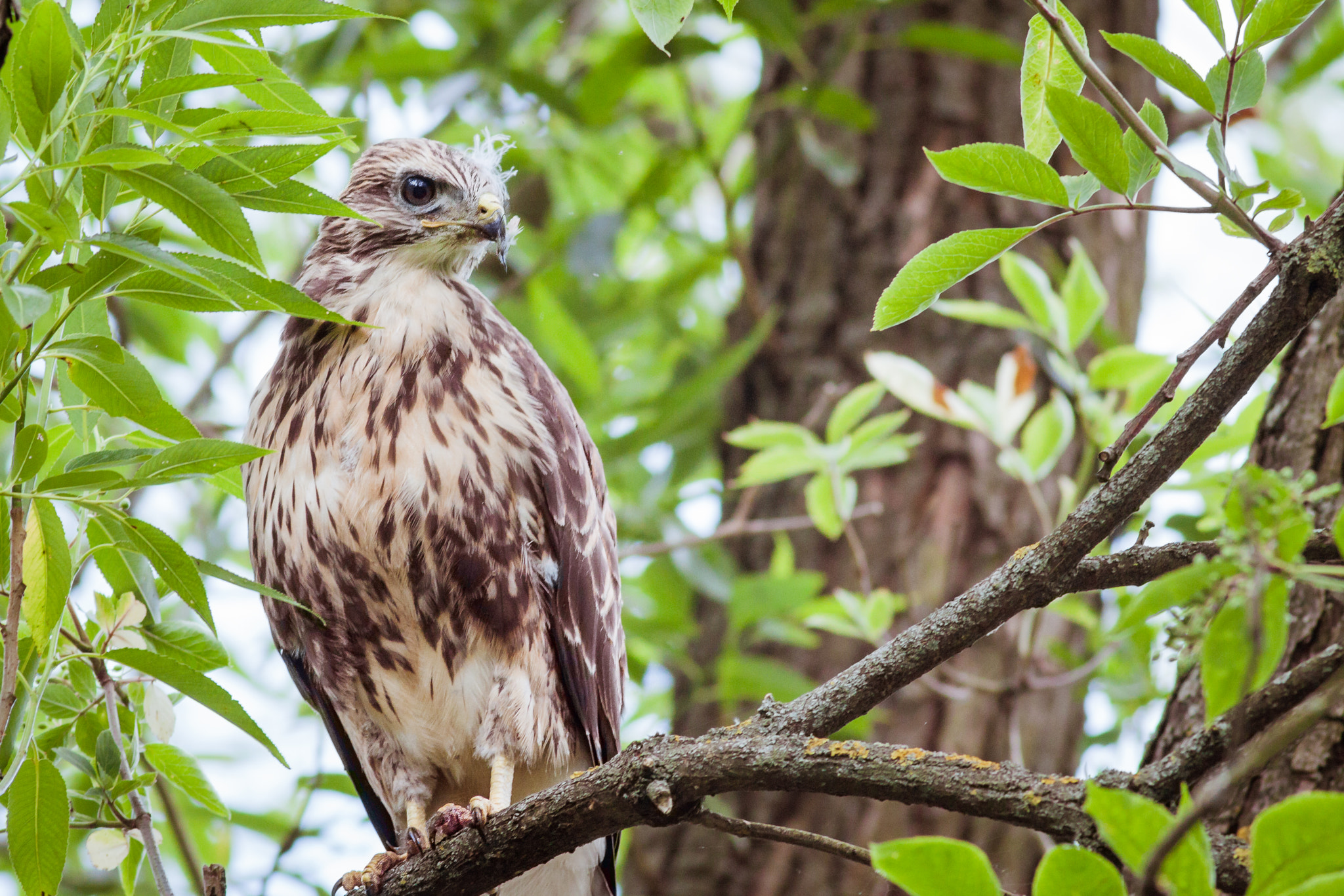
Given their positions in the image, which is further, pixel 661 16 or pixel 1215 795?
pixel 661 16

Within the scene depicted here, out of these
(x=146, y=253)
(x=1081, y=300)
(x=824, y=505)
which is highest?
(x=1081, y=300)

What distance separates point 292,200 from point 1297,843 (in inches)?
59.0

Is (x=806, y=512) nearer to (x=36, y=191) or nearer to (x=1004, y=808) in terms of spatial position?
(x=1004, y=808)

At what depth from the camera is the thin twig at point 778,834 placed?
1793 millimetres

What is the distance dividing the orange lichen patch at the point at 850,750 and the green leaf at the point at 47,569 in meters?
1.11

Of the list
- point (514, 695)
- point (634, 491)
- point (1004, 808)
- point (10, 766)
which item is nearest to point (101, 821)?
point (10, 766)

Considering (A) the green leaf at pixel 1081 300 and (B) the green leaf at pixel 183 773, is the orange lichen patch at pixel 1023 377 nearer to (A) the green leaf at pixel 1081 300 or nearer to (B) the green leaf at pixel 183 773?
(A) the green leaf at pixel 1081 300

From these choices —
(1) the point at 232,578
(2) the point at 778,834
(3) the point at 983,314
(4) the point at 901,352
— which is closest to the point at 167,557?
(1) the point at 232,578

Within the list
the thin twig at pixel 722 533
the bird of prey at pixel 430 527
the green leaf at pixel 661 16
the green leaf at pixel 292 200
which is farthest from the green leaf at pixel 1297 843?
the thin twig at pixel 722 533

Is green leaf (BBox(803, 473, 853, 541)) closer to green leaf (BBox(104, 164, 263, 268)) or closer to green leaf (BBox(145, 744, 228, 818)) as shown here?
green leaf (BBox(145, 744, 228, 818))

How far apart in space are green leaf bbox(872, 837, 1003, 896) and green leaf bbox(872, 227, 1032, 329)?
29.3 inches

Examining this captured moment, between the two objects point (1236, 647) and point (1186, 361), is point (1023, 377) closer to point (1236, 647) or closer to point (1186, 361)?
point (1186, 361)

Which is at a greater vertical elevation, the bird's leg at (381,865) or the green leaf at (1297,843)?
the bird's leg at (381,865)

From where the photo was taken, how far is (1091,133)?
160cm
